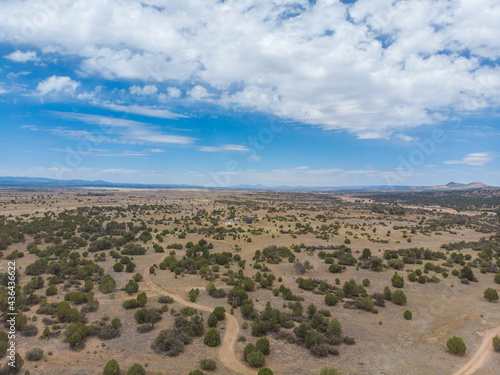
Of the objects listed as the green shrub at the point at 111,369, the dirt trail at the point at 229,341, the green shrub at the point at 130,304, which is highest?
the green shrub at the point at 111,369

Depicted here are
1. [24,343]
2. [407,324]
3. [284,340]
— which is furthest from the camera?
[407,324]

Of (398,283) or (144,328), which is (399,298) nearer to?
(398,283)

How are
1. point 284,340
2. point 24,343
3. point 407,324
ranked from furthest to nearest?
point 407,324 → point 284,340 → point 24,343

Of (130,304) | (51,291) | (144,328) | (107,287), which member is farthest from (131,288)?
(144,328)

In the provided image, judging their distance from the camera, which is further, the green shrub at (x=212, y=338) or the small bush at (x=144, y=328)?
the small bush at (x=144, y=328)

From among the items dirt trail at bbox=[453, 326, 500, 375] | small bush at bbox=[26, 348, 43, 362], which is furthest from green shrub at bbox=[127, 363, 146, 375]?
dirt trail at bbox=[453, 326, 500, 375]

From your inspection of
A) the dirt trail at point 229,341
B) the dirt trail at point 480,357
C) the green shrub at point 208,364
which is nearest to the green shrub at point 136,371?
the green shrub at point 208,364

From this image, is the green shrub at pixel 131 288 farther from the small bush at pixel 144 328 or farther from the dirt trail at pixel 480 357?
the dirt trail at pixel 480 357

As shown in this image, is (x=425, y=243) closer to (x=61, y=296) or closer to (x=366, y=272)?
(x=366, y=272)

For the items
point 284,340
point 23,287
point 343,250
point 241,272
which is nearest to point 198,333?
point 284,340
